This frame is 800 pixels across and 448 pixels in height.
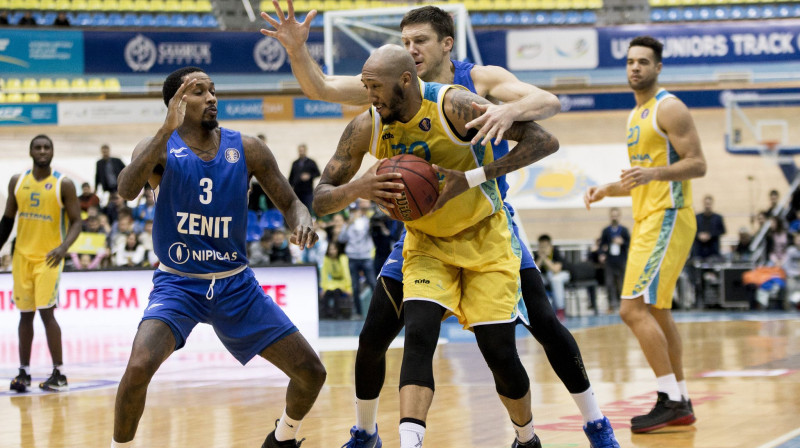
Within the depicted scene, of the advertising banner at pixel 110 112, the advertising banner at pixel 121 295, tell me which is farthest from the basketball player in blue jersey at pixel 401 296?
the advertising banner at pixel 110 112

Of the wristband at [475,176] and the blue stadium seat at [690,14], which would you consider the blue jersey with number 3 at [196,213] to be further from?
the blue stadium seat at [690,14]

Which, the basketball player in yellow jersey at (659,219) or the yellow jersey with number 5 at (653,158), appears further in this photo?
the yellow jersey with number 5 at (653,158)

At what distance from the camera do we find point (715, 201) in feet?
73.7

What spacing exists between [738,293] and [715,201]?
5.62 meters

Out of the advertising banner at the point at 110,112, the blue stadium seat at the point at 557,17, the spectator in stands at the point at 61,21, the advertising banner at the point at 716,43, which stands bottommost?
the advertising banner at the point at 110,112

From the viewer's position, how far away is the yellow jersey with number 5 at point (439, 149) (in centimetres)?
432

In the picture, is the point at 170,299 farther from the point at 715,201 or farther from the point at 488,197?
the point at 715,201

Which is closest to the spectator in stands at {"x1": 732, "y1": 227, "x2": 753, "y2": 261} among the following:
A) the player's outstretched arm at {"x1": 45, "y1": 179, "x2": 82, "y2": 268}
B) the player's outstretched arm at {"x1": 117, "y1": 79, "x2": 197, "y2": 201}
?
the player's outstretched arm at {"x1": 45, "y1": 179, "x2": 82, "y2": 268}

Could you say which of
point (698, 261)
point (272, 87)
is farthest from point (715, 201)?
point (272, 87)

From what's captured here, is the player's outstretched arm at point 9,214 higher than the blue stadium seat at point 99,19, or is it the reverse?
the blue stadium seat at point 99,19

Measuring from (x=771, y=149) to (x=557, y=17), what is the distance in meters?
6.03

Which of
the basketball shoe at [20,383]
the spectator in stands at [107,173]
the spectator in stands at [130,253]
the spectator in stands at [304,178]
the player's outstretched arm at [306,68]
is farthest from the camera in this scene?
the spectator in stands at [107,173]

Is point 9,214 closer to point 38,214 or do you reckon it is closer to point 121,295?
point 38,214

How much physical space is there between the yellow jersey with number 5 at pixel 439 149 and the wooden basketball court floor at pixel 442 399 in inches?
63.8
